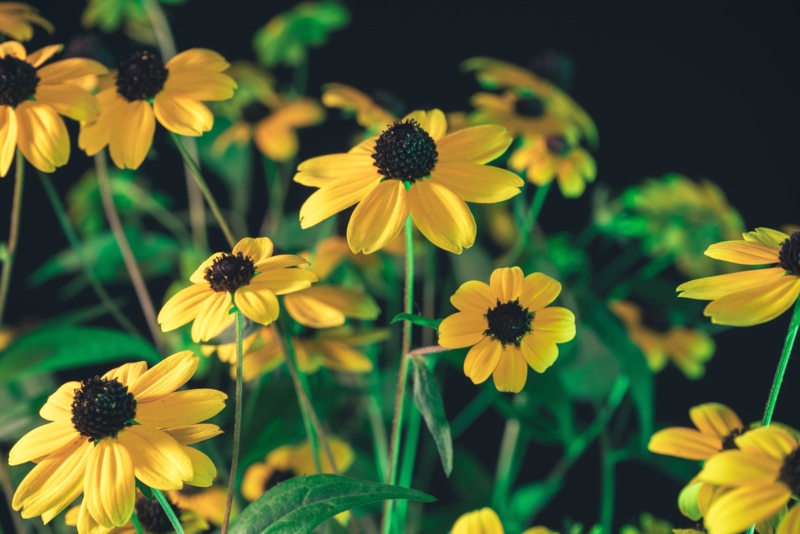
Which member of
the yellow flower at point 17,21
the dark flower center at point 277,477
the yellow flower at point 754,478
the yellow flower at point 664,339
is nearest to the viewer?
the yellow flower at point 754,478

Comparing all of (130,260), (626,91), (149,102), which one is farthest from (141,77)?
(626,91)

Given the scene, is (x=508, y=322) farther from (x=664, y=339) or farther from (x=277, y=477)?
(x=664, y=339)

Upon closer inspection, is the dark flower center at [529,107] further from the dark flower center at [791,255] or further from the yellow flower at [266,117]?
the dark flower center at [791,255]

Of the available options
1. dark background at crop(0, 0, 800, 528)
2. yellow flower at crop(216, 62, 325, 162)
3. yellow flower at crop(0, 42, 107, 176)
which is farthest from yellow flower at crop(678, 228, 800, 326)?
dark background at crop(0, 0, 800, 528)

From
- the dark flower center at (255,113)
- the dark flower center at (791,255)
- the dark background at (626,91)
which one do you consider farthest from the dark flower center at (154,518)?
the dark background at (626,91)

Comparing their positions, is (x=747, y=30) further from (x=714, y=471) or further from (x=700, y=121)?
(x=714, y=471)

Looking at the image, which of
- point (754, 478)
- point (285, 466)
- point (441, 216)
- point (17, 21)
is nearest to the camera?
point (754, 478)
